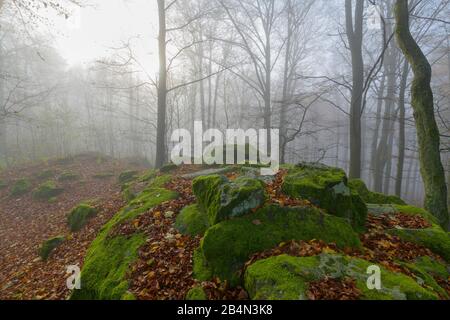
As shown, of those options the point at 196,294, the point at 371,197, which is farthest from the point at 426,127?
the point at 196,294

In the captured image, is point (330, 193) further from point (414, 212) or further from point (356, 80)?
point (356, 80)

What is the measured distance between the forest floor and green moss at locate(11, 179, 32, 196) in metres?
3.50

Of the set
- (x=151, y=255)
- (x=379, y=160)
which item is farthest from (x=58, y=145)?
(x=379, y=160)

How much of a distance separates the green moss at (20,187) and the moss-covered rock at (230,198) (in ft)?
38.9

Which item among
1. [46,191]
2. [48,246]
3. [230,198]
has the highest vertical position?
[230,198]

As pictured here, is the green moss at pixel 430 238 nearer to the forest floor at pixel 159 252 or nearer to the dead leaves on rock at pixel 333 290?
the forest floor at pixel 159 252

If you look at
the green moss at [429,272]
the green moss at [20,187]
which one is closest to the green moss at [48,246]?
the green moss at [429,272]

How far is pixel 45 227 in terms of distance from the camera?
829 centimetres

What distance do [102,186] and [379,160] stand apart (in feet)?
53.9

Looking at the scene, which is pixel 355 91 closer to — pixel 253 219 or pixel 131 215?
pixel 253 219

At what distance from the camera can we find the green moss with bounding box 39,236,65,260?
19.9ft

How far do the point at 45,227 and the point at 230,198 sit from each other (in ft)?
24.1

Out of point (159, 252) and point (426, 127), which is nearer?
point (159, 252)

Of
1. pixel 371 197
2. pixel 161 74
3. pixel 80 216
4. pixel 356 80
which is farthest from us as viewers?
pixel 161 74
